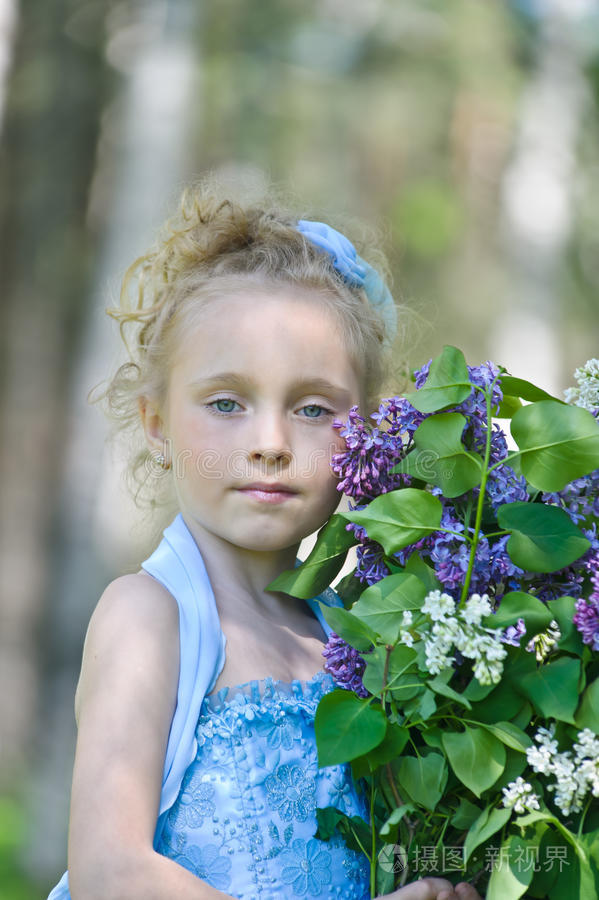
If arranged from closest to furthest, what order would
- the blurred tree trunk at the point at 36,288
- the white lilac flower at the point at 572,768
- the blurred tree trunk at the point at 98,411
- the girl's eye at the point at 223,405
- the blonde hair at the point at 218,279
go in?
the white lilac flower at the point at 572,768, the girl's eye at the point at 223,405, the blonde hair at the point at 218,279, the blurred tree trunk at the point at 98,411, the blurred tree trunk at the point at 36,288

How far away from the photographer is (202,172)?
7.68 meters

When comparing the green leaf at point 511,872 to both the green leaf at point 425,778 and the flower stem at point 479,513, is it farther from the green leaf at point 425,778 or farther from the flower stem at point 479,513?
the flower stem at point 479,513

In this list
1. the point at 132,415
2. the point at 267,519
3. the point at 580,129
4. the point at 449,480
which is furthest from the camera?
the point at 580,129

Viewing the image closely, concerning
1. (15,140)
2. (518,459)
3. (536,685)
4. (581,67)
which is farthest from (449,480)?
(581,67)

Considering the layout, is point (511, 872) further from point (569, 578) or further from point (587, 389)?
point (587, 389)

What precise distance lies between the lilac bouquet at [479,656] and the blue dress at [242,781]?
0.09 metres

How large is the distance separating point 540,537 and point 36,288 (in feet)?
24.1

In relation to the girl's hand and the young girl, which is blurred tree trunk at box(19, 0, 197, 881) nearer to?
the young girl

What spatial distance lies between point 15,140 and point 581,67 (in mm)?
5736

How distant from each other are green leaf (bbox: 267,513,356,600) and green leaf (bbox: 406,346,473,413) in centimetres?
→ 35

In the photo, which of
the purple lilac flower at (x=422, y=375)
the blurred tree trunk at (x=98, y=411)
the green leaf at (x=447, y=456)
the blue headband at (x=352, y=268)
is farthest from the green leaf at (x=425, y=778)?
the blurred tree trunk at (x=98, y=411)

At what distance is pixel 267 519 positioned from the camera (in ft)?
7.13

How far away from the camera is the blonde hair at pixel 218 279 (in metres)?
2.39

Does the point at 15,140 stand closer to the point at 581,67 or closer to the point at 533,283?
the point at 533,283
